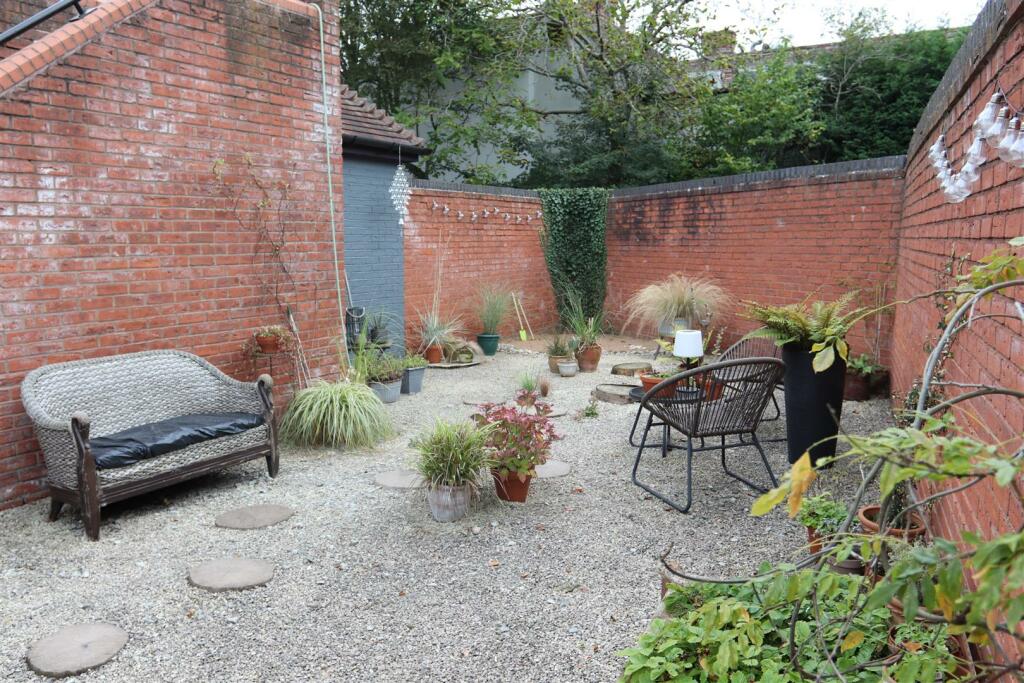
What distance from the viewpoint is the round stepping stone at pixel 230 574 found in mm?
3195

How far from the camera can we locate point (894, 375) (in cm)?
620

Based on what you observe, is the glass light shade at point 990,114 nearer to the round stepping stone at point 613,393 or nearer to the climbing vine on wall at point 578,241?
the round stepping stone at point 613,393

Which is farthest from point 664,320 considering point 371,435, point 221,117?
point 221,117

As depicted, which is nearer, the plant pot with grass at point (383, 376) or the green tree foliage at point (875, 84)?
the plant pot with grass at point (383, 376)

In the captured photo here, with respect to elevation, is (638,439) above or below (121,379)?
below

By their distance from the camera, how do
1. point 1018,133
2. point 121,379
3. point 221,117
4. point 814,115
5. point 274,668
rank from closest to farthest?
point 1018,133 → point 274,668 → point 121,379 → point 221,117 → point 814,115

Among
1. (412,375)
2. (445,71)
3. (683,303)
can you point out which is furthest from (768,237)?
(445,71)

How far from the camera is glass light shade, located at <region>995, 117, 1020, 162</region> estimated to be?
177 cm

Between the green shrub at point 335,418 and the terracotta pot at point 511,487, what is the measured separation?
1.68 m

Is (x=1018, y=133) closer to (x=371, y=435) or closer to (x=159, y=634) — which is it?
(x=159, y=634)

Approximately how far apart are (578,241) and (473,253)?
1.98m

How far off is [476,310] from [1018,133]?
8738 millimetres

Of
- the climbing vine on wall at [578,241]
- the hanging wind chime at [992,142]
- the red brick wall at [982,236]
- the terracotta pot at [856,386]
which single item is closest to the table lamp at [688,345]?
the red brick wall at [982,236]

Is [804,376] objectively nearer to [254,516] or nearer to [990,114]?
[990,114]
